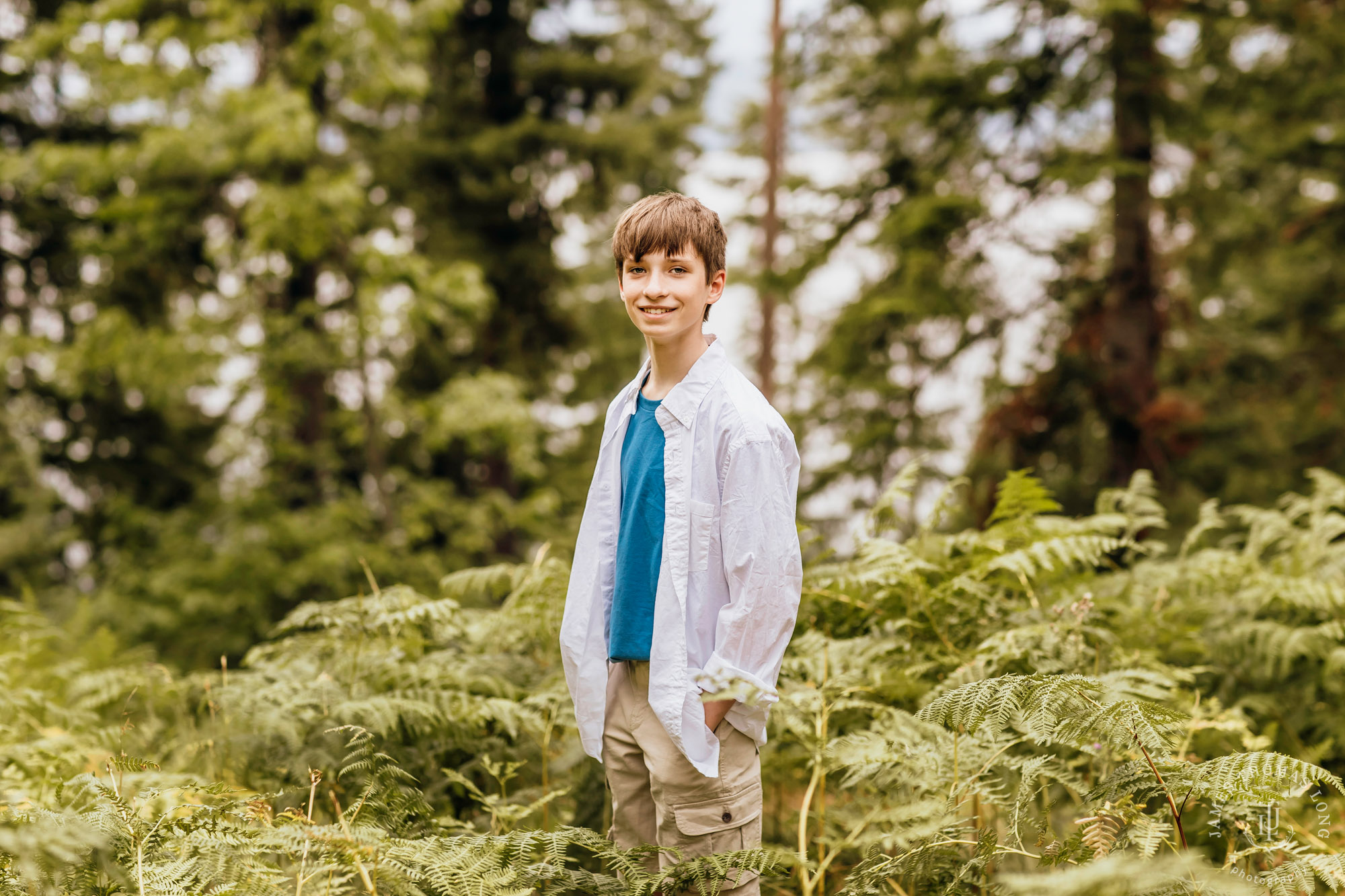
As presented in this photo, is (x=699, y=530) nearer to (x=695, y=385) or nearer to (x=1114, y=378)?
(x=695, y=385)

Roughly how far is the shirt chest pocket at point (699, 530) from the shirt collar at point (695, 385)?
0.22 meters

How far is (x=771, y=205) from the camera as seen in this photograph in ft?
54.2

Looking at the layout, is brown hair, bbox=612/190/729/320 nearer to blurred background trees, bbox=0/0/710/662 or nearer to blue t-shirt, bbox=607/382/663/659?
blue t-shirt, bbox=607/382/663/659

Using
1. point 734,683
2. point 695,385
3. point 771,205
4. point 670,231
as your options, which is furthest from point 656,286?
point 771,205

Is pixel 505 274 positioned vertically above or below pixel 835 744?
above

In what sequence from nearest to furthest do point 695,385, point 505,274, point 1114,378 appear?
1. point 695,385
2. point 1114,378
3. point 505,274

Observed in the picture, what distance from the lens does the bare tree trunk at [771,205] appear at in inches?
626

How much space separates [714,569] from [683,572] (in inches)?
3.7

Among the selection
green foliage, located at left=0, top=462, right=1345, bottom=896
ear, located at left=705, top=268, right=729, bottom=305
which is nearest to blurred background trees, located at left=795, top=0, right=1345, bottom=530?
green foliage, located at left=0, top=462, right=1345, bottom=896

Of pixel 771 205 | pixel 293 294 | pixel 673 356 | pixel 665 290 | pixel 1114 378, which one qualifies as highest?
pixel 771 205

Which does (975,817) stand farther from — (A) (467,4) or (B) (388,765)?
(A) (467,4)

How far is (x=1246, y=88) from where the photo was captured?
28.3 ft

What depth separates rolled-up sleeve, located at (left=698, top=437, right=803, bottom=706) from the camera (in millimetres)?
2234

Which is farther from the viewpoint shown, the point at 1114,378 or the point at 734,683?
the point at 1114,378
